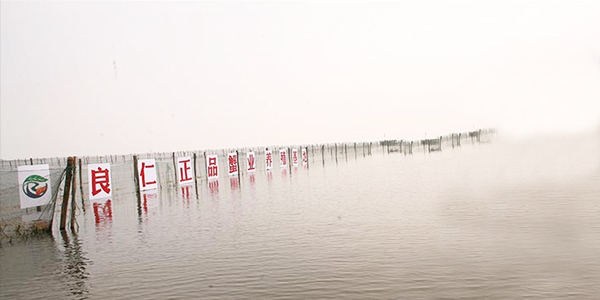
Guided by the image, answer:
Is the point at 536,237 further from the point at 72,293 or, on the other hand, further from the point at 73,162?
the point at 73,162

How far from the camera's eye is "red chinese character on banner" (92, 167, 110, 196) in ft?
79.5

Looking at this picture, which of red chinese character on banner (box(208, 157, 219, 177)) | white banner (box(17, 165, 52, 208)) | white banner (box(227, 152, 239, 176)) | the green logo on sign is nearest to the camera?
white banner (box(17, 165, 52, 208))

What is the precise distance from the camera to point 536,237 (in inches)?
517

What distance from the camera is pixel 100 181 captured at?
80.9 feet

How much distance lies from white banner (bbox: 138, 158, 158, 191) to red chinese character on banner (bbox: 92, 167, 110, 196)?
526 centimetres

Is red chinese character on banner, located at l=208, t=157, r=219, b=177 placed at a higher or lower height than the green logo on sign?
lower

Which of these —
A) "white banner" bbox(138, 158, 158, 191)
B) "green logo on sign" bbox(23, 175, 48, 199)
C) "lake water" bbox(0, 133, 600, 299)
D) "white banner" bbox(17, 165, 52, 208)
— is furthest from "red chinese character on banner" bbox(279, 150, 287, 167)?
"green logo on sign" bbox(23, 175, 48, 199)

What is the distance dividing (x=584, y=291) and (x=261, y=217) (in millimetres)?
12559

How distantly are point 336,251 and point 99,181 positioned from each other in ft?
51.1

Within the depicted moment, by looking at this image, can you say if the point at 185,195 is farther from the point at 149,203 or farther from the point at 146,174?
the point at 149,203

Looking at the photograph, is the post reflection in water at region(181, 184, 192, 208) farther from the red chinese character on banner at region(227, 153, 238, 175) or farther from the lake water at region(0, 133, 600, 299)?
the red chinese character on banner at region(227, 153, 238, 175)

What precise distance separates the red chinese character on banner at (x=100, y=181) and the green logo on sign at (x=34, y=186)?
6322 mm

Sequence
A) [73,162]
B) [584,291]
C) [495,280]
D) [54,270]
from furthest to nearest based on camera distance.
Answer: [73,162] < [54,270] < [495,280] < [584,291]

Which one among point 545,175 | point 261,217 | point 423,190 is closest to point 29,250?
point 261,217
